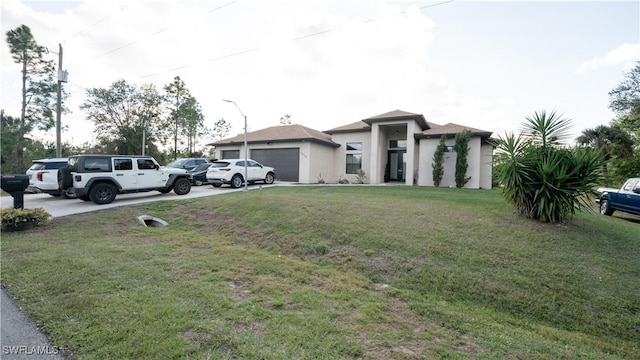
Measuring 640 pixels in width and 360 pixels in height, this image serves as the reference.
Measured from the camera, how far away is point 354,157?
20.5 meters

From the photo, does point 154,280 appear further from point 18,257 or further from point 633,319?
point 633,319

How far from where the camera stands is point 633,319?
3771 millimetres

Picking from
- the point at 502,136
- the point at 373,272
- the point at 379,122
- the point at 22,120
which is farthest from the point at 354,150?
the point at 22,120

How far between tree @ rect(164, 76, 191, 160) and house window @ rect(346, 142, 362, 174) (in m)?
26.6

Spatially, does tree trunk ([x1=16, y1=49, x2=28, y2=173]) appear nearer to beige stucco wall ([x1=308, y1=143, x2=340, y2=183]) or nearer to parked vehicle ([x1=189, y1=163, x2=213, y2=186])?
parked vehicle ([x1=189, y1=163, x2=213, y2=186])

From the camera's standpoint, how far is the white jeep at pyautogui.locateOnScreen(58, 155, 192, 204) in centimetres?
1012

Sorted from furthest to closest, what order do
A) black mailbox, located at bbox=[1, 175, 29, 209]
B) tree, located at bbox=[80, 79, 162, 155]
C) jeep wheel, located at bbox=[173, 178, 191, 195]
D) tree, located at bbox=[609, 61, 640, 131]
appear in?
tree, located at bbox=[80, 79, 162, 155], tree, located at bbox=[609, 61, 640, 131], jeep wheel, located at bbox=[173, 178, 191, 195], black mailbox, located at bbox=[1, 175, 29, 209]

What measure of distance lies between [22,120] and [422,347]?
39128 mm

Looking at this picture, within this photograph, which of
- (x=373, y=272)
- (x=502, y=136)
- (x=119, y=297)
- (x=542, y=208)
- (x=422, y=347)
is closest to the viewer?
(x=422, y=347)

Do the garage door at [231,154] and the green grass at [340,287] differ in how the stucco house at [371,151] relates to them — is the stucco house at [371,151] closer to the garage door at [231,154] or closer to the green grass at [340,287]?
the garage door at [231,154]

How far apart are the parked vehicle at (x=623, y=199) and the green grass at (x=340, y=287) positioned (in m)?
4.49

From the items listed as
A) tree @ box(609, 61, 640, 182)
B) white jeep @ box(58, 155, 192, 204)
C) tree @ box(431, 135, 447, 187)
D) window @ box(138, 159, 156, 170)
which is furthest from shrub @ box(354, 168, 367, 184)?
tree @ box(609, 61, 640, 182)

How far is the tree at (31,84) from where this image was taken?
85.5 ft

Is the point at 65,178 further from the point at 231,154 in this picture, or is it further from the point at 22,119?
the point at 22,119
